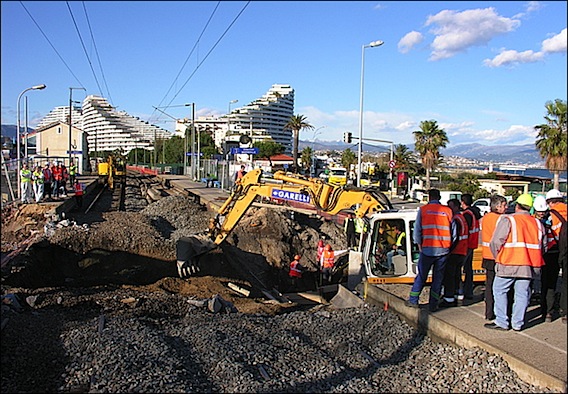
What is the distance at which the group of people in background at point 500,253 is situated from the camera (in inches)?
A: 271

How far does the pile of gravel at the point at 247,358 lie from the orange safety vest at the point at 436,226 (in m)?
1.28

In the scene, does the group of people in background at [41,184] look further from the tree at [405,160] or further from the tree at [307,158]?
the tree at [307,158]

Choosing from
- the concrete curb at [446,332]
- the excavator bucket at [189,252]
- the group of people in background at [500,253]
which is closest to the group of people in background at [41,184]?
the excavator bucket at [189,252]

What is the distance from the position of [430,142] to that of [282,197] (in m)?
37.5

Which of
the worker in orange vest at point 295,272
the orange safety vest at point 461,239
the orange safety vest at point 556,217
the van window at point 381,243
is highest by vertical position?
the orange safety vest at point 556,217

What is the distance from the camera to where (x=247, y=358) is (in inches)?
266

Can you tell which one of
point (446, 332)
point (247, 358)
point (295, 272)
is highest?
point (446, 332)

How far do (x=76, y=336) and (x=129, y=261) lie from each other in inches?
380

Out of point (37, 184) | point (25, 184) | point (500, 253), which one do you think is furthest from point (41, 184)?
point (500, 253)

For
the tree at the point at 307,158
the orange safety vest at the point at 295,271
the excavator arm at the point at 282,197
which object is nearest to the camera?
the excavator arm at the point at 282,197

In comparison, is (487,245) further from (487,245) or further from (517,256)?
(517,256)

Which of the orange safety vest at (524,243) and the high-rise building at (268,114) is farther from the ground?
the high-rise building at (268,114)

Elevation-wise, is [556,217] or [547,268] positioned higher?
[556,217]

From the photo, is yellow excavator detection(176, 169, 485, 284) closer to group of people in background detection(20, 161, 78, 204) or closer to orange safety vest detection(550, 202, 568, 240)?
orange safety vest detection(550, 202, 568, 240)
